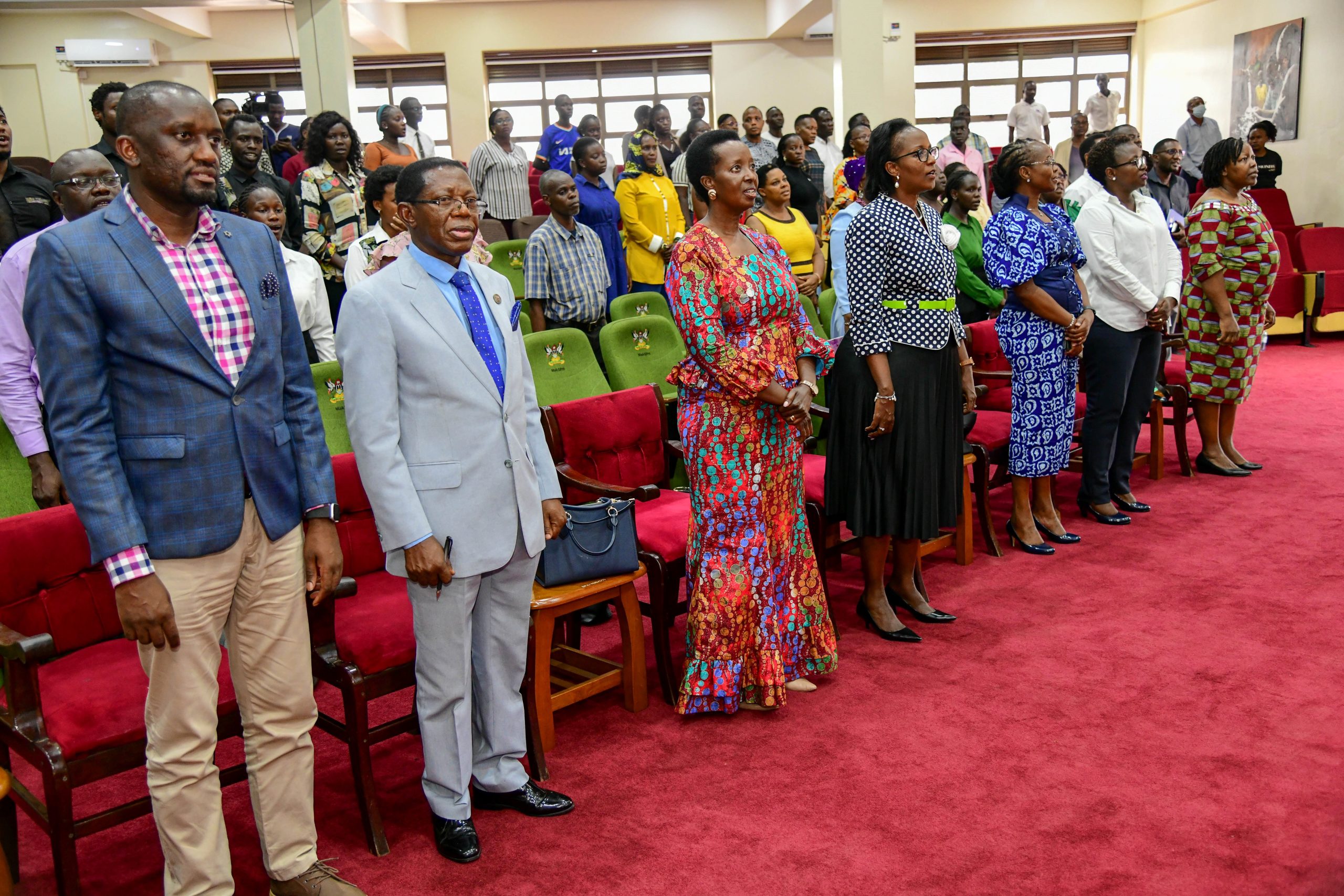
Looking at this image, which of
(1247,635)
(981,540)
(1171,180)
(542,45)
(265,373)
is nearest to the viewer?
(265,373)

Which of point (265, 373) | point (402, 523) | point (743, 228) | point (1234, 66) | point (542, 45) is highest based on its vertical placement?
point (542, 45)

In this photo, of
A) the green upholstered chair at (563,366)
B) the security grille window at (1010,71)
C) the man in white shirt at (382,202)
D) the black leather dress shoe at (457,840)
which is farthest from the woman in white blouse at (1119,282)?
the security grille window at (1010,71)

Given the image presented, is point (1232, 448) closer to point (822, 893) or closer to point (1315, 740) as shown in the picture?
point (1315, 740)

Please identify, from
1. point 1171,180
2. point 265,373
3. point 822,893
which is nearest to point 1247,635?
point 822,893

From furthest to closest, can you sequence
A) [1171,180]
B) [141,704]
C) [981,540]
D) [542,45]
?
1. [542,45]
2. [1171,180]
3. [981,540]
4. [141,704]

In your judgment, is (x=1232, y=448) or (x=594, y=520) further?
(x=1232, y=448)

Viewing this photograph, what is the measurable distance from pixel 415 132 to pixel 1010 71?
9.30 m

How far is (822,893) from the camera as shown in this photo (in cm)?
223

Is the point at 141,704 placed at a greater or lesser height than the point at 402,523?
lesser

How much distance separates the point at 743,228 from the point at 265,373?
1.47 m

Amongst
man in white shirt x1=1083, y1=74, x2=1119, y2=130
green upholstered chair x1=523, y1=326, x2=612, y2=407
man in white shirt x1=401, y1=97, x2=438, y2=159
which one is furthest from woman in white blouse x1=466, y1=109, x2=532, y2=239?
man in white shirt x1=1083, y1=74, x2=1119, y2=130

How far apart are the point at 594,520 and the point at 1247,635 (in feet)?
7.11

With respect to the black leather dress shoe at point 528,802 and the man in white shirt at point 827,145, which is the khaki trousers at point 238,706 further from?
the man in white shirt at point 827,145

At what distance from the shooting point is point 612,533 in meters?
2.85
